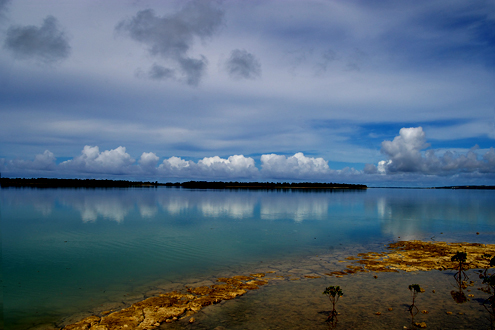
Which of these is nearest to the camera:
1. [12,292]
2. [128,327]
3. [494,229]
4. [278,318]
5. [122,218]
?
[128,327]

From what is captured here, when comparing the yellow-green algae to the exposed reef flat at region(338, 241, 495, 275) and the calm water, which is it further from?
the calm water

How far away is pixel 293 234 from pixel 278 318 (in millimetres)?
22476

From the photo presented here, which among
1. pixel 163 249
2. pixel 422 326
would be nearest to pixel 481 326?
pixel 422 326

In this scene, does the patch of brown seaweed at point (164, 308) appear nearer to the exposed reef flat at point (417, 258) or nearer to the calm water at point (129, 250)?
the calm water at point (129, 250)

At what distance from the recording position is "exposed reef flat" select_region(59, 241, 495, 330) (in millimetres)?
12586

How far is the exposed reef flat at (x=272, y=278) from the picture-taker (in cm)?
1259

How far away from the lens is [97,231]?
3584 centimetres

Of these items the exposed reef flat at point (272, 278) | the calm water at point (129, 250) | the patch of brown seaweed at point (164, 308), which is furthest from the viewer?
the calm water at point (129, 250)

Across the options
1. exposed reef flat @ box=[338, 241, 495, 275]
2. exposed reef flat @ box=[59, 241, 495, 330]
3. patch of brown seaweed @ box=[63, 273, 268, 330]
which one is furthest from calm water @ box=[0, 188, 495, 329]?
exposed reef flat @ box=[338, 241, 495, 275]

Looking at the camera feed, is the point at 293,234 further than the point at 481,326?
Yes

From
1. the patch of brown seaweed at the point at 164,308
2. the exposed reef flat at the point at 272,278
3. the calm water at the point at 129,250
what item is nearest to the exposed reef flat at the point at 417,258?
the exposed reef flat at the point at 272,278

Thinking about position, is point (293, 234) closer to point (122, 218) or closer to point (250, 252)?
point (250, 252)

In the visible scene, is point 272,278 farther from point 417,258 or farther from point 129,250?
point 129,250

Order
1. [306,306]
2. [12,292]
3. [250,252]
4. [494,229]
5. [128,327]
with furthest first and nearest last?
[494,229] < [250,252] < [12,292] < [306,306] < [128,327]
